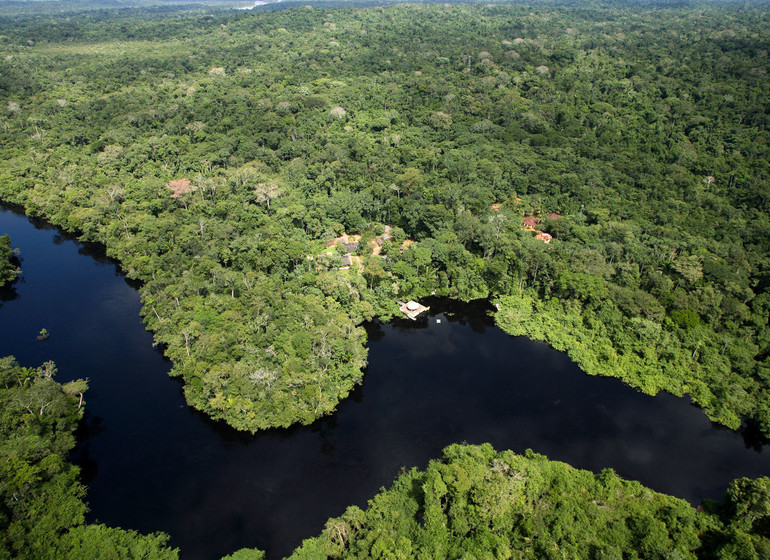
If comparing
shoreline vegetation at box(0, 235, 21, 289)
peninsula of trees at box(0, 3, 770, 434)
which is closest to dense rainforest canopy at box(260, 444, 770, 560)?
peninsula of trees at box(0, 3, 770, 434)

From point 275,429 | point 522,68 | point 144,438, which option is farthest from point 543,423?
point 522,68

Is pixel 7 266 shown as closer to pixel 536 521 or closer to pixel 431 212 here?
pixel 431 212

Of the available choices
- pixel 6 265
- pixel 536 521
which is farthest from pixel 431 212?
pixel 6 265

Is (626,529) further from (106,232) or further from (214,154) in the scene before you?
(214,154)

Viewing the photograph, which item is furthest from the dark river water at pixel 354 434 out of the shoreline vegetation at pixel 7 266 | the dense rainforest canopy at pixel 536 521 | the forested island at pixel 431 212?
the shoreline vegetation at pixel 7 266

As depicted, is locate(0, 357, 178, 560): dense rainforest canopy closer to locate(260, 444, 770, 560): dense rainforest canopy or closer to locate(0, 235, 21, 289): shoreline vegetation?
locate(260, 444, 770, 560): dense rainforest canopy

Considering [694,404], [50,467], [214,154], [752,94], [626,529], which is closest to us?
[626,529]
